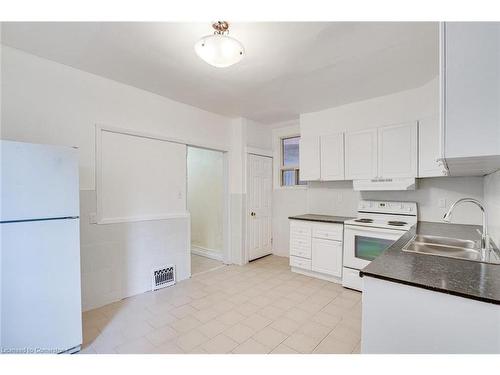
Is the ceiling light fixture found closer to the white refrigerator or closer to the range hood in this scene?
the white refrigerator

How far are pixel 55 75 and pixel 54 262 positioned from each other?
1.82m

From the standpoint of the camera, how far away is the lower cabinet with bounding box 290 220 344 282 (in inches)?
125

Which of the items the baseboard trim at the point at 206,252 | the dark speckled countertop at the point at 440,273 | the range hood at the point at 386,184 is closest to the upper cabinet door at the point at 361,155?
the range hood at the point at 386,184

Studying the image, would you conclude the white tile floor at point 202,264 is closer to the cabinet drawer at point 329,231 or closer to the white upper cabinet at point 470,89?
the cabinet drawer at point 329,231

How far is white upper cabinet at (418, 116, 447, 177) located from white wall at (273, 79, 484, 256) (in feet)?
0.44

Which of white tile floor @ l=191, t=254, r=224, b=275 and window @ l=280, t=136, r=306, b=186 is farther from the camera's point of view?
window @ l=280, t=136, r=306, b=186

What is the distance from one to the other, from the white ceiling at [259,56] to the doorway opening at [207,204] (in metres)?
1.58

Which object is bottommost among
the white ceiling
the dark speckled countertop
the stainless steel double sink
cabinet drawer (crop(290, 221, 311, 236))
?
cabinet drawer (crop(290, 221, 311, 236))

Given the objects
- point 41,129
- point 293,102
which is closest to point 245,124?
point 293,102

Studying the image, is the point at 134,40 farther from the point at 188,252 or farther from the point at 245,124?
the point at 188,252

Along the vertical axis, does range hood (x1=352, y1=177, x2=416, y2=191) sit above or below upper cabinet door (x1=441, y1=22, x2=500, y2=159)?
below

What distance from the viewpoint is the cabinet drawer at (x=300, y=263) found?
3451 millimetres

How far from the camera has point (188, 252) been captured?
11.2ft

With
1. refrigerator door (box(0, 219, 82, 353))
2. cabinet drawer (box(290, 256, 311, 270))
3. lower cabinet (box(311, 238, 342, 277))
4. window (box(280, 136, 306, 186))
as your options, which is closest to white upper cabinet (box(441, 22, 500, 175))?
lower cabinet (box(311, 238, 342, 277))
